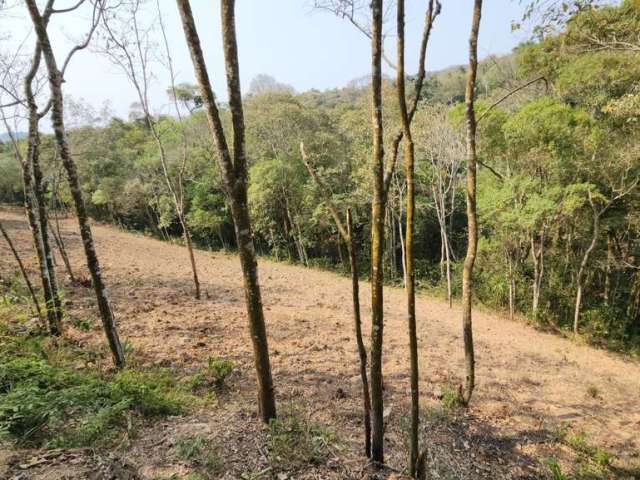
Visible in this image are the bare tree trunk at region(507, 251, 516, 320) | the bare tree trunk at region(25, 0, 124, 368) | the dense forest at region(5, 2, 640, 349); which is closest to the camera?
the bare tree trunk at region(25, 0, 124, 368)

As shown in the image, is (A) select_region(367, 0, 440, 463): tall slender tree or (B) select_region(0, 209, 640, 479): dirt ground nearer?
(A) select_region(367, 0, 440, 463): tall slender tree

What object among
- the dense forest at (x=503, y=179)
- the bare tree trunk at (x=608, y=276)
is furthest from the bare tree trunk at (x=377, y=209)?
the bare tree trunk at (x=608, y=276)

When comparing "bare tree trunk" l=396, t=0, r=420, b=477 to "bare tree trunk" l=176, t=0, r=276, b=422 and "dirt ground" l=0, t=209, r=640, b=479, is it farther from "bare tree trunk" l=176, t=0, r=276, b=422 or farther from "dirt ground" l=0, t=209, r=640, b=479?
"bare tree trunk" l=176, t=0, r=276, b=422

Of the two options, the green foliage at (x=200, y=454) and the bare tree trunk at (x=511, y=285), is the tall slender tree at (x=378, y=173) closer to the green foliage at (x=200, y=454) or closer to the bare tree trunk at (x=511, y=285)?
the green foliage at (x=200, y=454)

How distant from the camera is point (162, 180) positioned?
20.3 meters

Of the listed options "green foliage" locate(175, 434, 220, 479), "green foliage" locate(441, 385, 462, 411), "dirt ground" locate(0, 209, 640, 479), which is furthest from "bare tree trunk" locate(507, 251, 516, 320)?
"green foliage" locate(175, 434, 220, 479)

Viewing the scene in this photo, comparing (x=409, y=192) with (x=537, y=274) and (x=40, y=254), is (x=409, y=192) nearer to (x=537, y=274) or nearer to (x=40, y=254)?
(x=40, y=254)

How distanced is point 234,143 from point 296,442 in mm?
2996

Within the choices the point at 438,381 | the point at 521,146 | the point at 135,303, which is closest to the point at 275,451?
the point at 438,381

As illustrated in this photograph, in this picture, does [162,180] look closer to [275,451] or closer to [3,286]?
[3,286]

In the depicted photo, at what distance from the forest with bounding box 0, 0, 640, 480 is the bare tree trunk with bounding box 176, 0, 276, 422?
0.02 metres

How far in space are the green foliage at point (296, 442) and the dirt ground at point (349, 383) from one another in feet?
0.33

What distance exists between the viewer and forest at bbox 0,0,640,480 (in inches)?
121

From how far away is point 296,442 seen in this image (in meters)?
3.46
